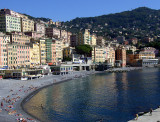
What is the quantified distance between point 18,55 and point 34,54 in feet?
38.4

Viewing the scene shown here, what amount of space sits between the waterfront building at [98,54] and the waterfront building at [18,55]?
54.7 m

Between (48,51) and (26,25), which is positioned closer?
(48,51)

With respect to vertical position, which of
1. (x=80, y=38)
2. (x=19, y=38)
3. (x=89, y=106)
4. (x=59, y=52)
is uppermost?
(x=80, y=38)

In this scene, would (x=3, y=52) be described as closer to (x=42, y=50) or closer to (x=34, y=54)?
(x=34, y=54)

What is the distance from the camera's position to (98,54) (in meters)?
150

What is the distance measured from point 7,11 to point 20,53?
2233 inches

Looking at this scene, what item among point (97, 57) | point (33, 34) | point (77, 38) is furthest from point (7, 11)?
point (97, 57)

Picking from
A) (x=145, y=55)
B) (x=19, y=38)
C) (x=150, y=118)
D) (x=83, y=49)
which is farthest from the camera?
(x=145, y=55)

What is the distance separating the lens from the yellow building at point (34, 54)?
10390cm

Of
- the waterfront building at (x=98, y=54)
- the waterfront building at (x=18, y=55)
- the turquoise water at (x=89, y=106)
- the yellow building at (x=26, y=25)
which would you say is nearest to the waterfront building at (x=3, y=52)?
the waterfront building at (x=18, y=55)

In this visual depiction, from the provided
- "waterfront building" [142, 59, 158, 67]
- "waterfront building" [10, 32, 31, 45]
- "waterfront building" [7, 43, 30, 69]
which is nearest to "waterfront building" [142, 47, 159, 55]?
"waterfront building" [142, 59, 158, 67]

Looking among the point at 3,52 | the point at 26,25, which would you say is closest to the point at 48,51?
the point at 26,25

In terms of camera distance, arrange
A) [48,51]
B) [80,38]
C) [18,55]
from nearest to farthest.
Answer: [18,55] < [48,51] < [80,38]

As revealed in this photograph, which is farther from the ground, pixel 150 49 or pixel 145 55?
pixel 150 49
